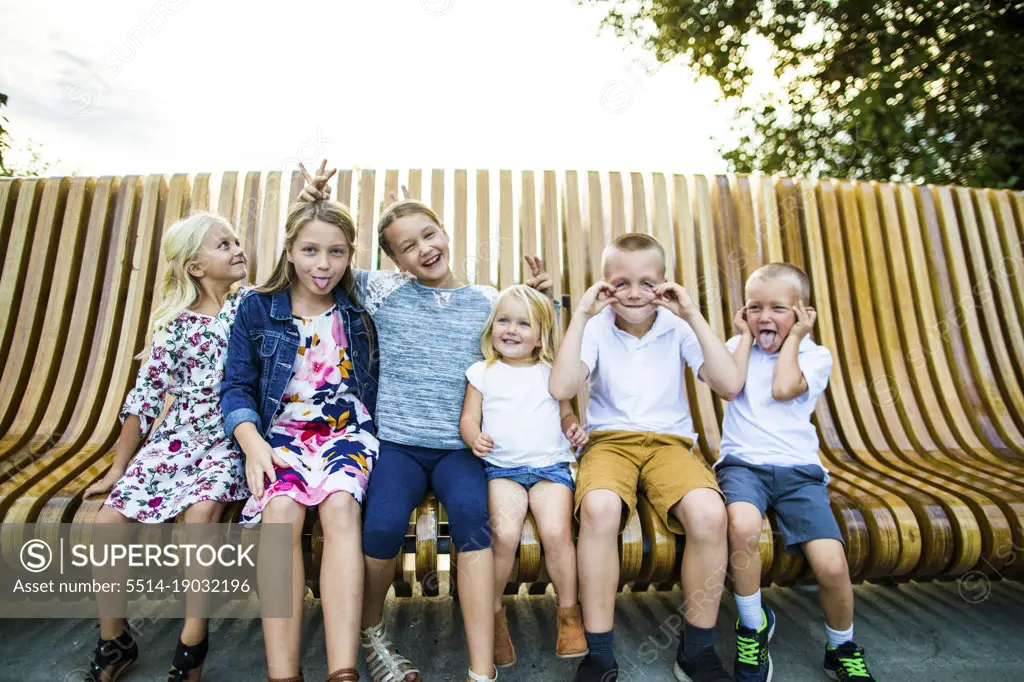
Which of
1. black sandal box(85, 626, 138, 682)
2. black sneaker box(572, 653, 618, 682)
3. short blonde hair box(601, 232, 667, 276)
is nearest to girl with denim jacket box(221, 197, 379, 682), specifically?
black sandal box(85, 626, 138, 682)

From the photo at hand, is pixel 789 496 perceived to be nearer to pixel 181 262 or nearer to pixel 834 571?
pixel 834 571

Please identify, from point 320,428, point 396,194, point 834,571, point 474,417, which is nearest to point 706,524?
point 834,571

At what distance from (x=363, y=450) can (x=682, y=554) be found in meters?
1.09

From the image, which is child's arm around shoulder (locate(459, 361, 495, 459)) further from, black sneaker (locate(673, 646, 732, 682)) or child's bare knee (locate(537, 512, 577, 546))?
black sneaker (locate(673, 646, 732, 682))

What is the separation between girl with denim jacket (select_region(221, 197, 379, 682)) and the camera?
199 cm

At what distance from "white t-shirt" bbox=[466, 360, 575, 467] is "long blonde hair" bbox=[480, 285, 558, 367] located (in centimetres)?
5

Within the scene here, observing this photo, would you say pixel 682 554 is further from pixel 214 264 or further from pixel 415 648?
pixel 214 264

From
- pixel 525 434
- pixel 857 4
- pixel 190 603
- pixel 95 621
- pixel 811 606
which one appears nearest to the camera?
pixel 190 603

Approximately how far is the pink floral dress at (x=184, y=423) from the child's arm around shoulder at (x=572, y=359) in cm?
111

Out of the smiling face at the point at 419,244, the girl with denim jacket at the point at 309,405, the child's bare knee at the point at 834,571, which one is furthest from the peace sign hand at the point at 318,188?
the child's bare knee at the point at 834,571

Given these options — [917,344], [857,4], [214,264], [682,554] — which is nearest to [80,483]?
[214,264]

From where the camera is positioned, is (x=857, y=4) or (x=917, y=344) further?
(x=857, y=4)

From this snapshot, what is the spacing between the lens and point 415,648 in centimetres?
241

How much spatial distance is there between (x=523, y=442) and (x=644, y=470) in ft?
1.39
